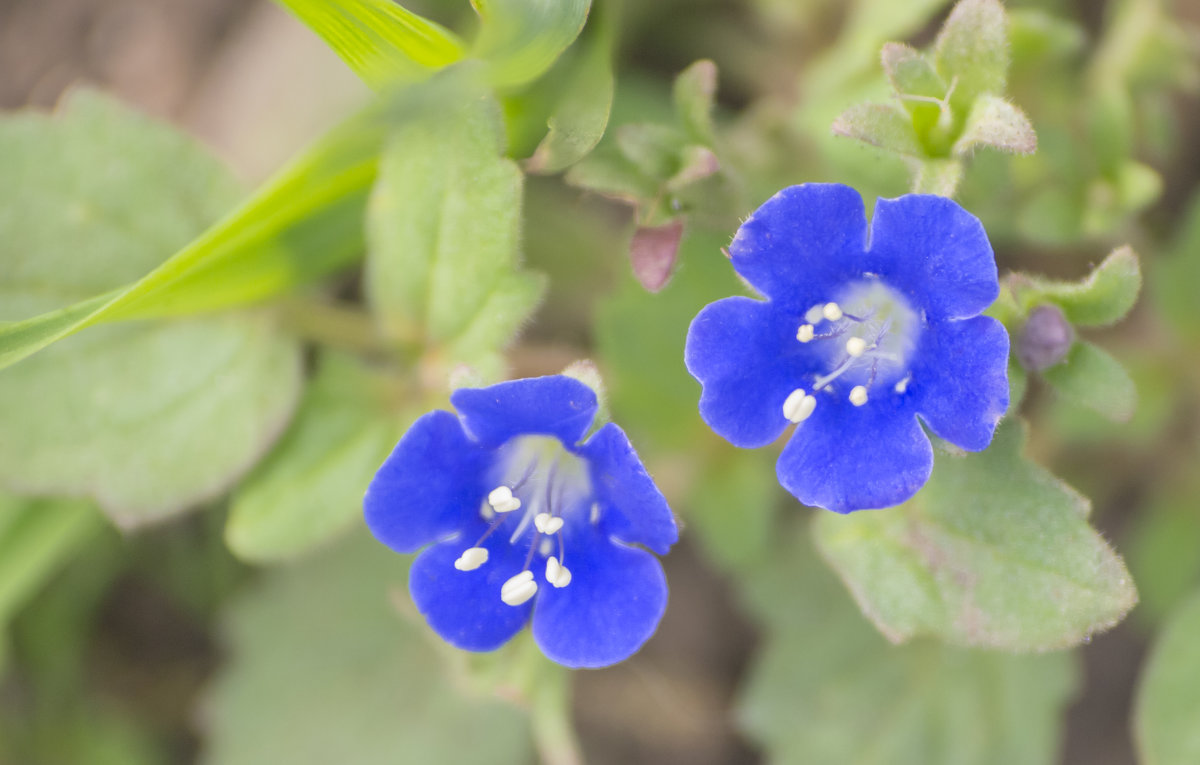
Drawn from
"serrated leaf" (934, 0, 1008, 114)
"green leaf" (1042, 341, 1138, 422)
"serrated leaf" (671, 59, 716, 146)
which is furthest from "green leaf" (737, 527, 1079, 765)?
"serrated leaf" (934, 0, 1008, 114)

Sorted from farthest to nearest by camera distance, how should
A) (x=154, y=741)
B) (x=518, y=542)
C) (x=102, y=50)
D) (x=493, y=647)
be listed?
1. (x=102, y=50)
2. (x=154, y=741)
3. (x=518, y=542)
4. (x=493, y=647)

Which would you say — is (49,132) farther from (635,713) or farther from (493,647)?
(635,713)

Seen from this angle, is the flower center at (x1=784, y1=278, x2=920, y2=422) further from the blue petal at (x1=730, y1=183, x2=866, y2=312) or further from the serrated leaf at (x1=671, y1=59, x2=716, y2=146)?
the serrated leaf at (x1=671, y1=59, x2=716, y2=146)

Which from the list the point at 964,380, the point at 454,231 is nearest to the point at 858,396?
the point at 964,380

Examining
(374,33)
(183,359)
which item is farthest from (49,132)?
(374,33)

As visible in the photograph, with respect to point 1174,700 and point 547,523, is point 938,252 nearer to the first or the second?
point 547,523

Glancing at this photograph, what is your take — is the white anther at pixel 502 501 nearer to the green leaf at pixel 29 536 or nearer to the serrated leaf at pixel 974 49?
the serrated leaf at pixel 974 49
